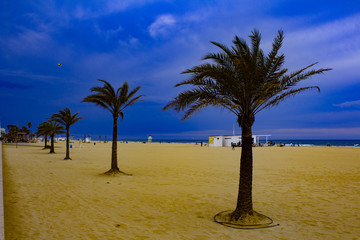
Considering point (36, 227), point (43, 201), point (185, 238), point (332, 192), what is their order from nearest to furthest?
point (185, 238) < point (36, 227) < point (43, 201) < point (332, 192)

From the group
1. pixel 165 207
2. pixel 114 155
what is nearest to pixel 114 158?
pixel 114 155

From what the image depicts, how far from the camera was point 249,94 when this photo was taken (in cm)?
645

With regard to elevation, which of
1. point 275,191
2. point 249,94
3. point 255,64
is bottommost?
point 275,191

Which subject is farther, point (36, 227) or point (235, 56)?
point (235, 56)

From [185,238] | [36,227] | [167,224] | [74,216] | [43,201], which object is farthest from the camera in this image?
[43,201]

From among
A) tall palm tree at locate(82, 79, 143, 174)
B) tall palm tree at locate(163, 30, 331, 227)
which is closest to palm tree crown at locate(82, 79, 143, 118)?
tall palm tree at locate(82, 79, 143, 174)

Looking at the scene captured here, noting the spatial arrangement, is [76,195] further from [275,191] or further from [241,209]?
[275,191]

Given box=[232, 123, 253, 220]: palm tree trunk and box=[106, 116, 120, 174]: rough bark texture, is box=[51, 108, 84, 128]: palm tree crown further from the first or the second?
box=[232, 123, 253, 220]: palm tree trunk

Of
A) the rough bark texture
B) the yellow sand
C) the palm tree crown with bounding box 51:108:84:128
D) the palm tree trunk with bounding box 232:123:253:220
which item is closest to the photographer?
the yellow sand

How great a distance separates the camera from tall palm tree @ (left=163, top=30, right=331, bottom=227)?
252 inches

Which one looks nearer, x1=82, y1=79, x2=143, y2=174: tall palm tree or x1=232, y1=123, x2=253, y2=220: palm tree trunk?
x1=232, y1=123, x2=253, y2=220: palm tree trunk

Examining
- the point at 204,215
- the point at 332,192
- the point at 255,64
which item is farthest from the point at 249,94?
the point at 332,192

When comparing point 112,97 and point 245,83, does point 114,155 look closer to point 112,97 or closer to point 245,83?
point 112,97

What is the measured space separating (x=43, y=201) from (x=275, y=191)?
8788 millimetres
